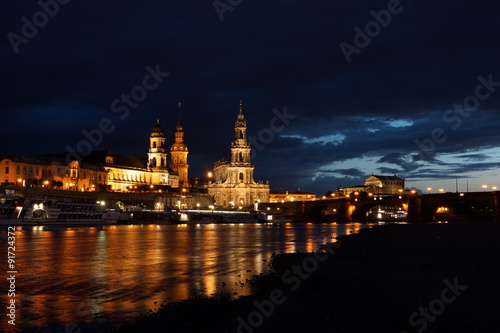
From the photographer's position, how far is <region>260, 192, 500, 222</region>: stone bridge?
95062 millimetres

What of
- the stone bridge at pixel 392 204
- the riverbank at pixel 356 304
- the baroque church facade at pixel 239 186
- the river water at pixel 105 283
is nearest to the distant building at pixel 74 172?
the baroque church facade at pixel 239 186

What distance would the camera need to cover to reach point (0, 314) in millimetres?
14828

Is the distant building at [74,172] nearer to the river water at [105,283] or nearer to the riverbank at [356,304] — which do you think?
the river water at [105,283]

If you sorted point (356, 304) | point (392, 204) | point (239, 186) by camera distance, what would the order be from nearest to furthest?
point (356, 304) < point (392, 204) < point (239, 186)

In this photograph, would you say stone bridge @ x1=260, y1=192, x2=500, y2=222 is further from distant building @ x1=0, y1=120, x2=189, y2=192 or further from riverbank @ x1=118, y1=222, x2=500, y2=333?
riverbank @ x1=118, y1=222, x2=500, y2=333

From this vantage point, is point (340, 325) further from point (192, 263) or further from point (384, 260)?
point (192, 263)

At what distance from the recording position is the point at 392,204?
122 metres

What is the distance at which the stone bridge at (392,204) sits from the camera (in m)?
95.1

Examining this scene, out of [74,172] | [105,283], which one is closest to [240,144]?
[74,172]

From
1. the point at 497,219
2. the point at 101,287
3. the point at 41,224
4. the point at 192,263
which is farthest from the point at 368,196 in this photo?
the point at 101,287

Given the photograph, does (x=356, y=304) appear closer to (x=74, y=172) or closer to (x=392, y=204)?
(x=392, y=204)

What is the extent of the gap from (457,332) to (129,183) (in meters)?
186

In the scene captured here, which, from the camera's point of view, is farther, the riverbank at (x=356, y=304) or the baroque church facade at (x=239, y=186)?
the baroque church facade at (x=239, y=186)

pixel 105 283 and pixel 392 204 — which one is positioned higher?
pixel 392 204
